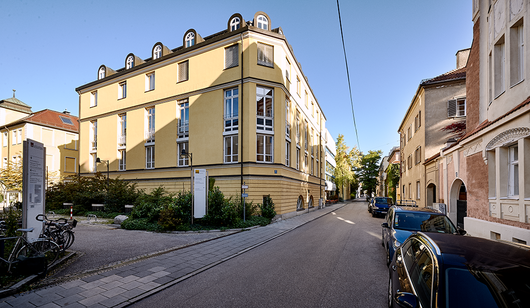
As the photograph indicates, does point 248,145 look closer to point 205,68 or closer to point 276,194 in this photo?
point 276,194

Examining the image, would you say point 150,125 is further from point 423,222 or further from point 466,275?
point 466,275

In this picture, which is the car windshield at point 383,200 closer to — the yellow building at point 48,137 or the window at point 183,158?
the window at point 183,158

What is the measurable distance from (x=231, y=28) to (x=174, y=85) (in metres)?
6.98

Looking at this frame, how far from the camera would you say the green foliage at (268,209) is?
58.0ft

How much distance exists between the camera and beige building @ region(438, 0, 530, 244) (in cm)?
742

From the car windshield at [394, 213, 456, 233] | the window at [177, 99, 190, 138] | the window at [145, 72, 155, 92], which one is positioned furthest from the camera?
the window at [145, 72, 155, 92]

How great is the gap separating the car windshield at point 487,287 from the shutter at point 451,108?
66.3 feet

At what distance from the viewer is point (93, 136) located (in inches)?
1177

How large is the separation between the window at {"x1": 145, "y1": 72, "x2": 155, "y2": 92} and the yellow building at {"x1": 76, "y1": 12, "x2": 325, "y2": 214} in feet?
0.31

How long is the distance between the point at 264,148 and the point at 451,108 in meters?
13.9

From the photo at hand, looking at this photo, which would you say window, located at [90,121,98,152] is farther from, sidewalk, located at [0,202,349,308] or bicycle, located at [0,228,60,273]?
bicycle, located at [0,228,60,273]

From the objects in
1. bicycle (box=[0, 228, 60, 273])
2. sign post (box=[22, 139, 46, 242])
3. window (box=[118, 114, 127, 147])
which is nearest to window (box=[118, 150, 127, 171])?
window (box=[118, 114, 127, 147])

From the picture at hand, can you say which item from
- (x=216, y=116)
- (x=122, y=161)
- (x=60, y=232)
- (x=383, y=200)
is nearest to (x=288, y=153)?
(x=216, y=116)

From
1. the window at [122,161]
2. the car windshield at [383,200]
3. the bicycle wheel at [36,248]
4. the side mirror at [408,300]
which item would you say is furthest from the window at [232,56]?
the side mirror at [408,300]
